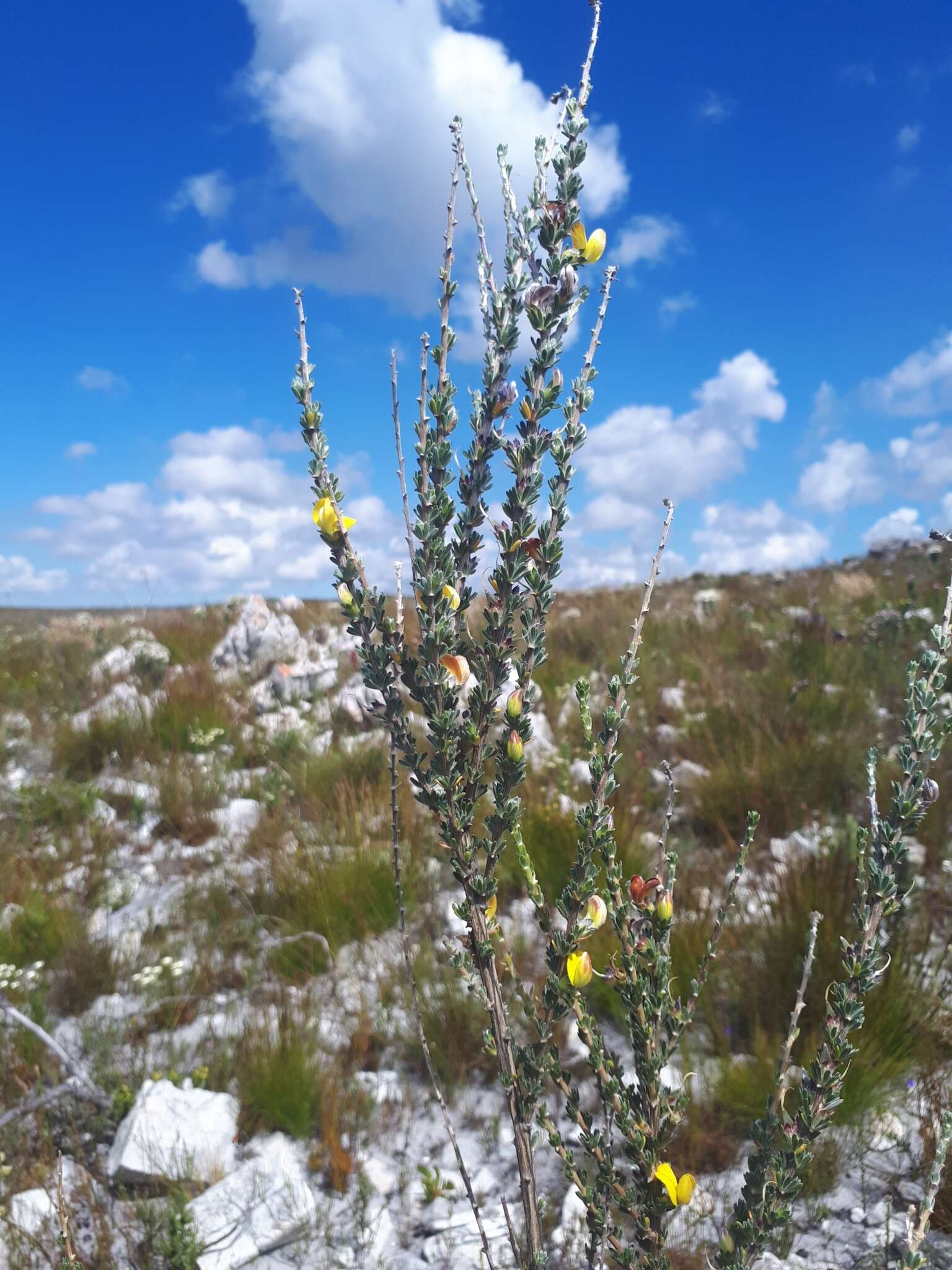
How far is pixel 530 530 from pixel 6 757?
6471mm

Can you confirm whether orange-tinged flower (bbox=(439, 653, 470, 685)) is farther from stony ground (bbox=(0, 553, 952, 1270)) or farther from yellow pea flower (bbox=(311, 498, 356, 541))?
stony ground (bbox=(0, 553, 952, 1270))

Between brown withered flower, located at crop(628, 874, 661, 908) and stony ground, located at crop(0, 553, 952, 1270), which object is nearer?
brown withered flower, located at crop(628, 874, 661, 908)

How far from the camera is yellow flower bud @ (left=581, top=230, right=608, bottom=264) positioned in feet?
4.78

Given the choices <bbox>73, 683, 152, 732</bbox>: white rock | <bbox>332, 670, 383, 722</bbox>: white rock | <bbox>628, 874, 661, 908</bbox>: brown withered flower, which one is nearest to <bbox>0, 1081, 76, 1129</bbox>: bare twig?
<bbox>628, 874, 661, 908</bbox>: brown withered flower

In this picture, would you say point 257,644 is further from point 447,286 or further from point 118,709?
point 447,286

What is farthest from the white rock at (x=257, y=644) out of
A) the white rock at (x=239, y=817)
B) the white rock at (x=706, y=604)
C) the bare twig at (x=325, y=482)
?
the bare twig at (x=325, y=482)

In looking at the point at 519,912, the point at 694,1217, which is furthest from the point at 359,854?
the point at 694,1217

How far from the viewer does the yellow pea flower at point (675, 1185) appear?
143 cm

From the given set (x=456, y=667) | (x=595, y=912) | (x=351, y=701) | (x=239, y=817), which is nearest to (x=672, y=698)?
(x=351, y=701)

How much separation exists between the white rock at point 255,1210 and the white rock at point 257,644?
19.7 feet

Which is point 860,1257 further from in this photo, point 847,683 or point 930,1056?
point 847,683

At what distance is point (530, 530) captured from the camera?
1482 mm

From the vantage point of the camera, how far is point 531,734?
152 cm

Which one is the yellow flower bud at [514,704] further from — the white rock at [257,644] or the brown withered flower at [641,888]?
the white rock at [257,644]
